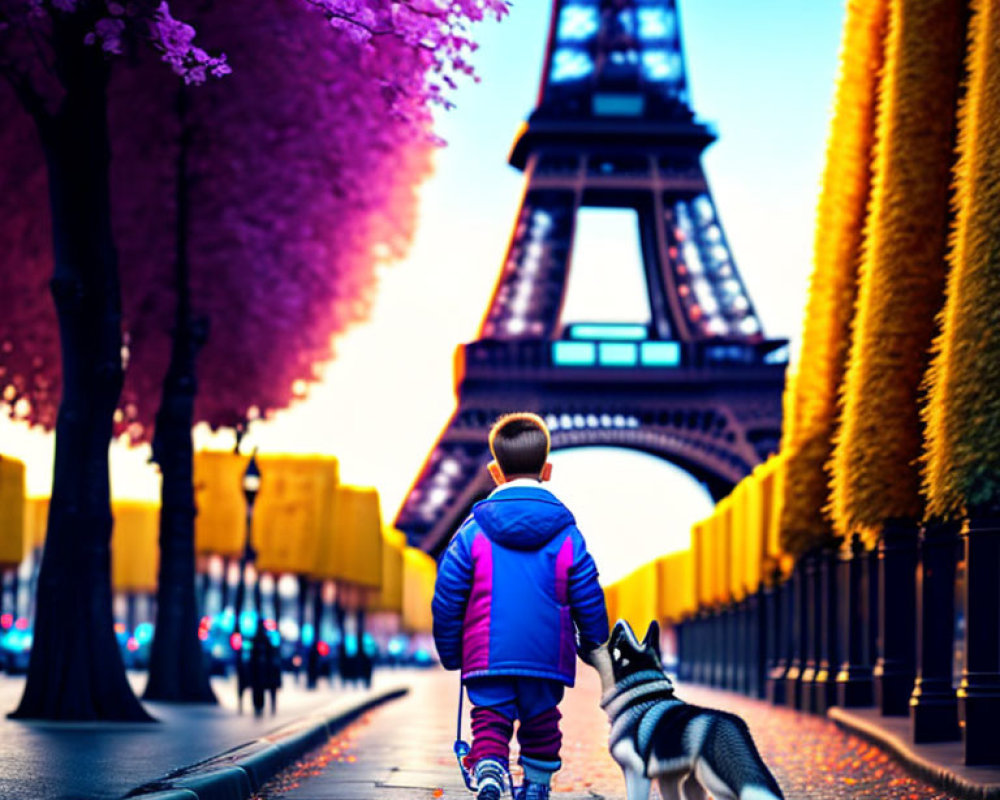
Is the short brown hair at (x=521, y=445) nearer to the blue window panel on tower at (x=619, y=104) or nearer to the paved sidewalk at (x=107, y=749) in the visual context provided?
the paved sidewalk at (x=107, y=749)

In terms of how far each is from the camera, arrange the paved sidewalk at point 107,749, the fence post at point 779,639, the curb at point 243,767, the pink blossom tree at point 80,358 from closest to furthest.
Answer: the curb at point 243,767, the paved sidewalk at point 107,749, the pink blossom tree at point 80,358, the fence post at point 779,639

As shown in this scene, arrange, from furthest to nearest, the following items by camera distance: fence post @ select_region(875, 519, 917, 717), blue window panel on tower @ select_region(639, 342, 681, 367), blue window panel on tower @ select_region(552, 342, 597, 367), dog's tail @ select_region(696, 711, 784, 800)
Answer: blue window panel on tower @ select_region(639, 342, 681, 367) < blue window panel on tower @ select_region(552, 342, 597, 367) < fence post @ select_region(875, 519, 917, 717) < dog's tail @ select_region(696, 711, 784, 800)

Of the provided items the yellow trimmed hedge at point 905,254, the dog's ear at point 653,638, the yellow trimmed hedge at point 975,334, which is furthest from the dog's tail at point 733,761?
the yellow trimmed hedge at point 905,254

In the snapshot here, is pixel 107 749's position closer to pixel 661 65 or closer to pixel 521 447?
pixel 521 447

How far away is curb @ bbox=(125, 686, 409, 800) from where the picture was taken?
10.6 metres

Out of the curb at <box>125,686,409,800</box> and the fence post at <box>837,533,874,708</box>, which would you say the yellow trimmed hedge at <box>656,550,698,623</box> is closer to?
the fence post at <box>837,533,874,708</box>

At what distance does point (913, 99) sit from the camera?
21.2m

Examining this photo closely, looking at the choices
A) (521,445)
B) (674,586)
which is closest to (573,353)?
(674,586)

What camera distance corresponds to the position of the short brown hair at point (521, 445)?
28.2ft

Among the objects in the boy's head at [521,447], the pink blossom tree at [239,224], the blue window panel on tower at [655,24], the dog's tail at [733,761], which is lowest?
the dog's tail at [733,761]

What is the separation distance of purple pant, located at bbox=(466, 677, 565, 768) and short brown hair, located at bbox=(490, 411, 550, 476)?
2.72 ft

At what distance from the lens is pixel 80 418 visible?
20.1 metres

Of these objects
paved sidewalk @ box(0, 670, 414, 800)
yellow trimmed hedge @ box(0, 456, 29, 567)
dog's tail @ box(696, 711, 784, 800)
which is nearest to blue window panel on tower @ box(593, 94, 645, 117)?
yellow trimmed hedge @ box(0, 456, 29, 567)

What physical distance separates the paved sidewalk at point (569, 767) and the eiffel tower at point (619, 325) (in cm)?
4566
